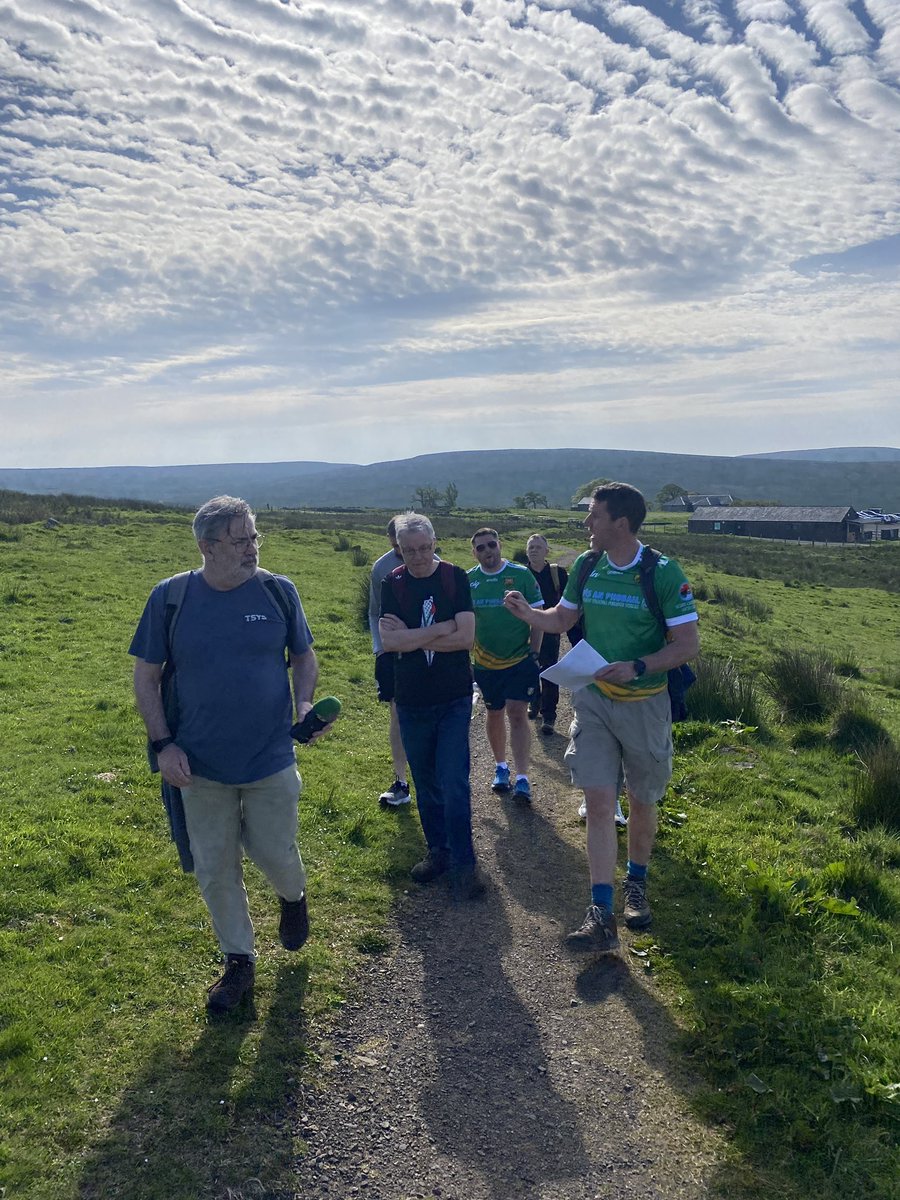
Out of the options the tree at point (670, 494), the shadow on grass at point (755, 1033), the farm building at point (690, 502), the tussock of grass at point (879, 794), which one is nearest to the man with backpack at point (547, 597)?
the tussock of grass at point (879, 794)

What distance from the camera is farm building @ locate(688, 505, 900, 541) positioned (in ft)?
263

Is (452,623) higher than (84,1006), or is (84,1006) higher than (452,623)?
(452,623)

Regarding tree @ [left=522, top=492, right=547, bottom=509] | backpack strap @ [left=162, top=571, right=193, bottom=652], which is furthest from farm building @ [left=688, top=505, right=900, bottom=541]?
backpack strap @ [left=162, top=571, right=193, bottom=652]

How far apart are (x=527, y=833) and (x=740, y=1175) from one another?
10.9 ft

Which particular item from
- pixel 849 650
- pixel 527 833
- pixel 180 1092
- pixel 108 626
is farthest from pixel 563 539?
pixel 180 1092

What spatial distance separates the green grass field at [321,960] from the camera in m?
3.23

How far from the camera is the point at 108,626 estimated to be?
1374 centimetres

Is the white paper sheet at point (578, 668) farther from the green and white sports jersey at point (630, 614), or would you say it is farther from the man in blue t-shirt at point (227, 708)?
the man in blue t-shirt at point (227, 708)

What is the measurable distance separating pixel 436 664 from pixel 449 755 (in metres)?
0.59

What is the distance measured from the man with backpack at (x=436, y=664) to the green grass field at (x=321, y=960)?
70 cm

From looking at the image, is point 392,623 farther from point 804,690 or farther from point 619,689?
point 804,690

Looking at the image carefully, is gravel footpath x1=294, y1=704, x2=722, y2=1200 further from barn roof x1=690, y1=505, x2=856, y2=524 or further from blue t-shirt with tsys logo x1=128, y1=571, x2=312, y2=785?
barn roof x1=690, y1=505, x2=856, y2=524

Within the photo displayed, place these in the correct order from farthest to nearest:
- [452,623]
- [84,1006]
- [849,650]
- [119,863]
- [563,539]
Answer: [563,539]
[849,650]
[119,863]
[452,623]
[84,1006]

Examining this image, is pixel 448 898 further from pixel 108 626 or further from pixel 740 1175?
pixel 108 626
